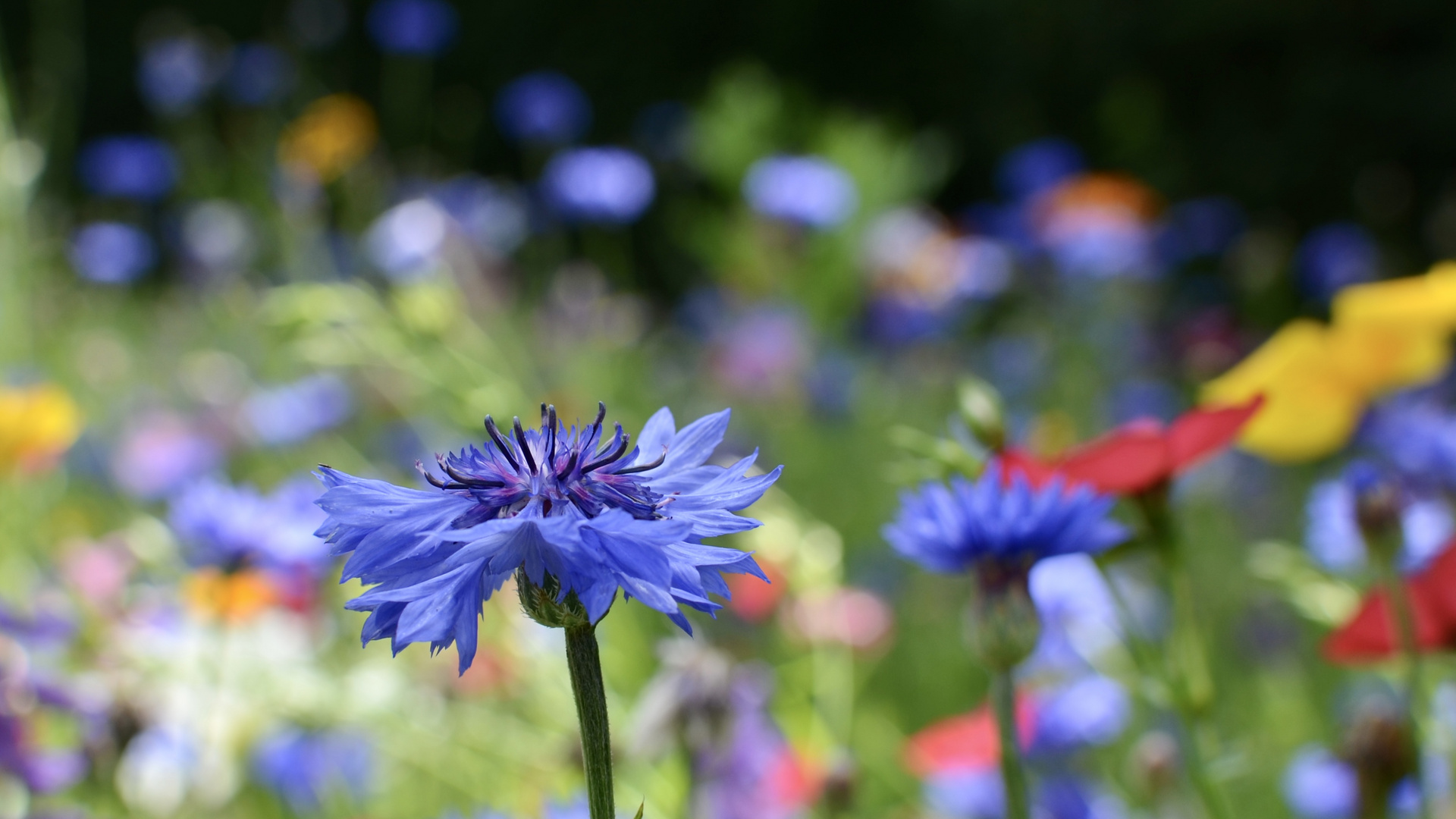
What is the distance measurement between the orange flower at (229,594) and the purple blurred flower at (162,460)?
1.75 feet

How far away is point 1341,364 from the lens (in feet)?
1.41

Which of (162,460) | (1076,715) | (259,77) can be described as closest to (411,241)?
(162,460)

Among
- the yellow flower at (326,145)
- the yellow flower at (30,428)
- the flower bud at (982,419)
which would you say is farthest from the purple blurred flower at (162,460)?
the flower bud at (982,419)

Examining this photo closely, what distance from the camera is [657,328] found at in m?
2.66

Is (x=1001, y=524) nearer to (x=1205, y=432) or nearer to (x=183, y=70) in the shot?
(x=1205, y=432)

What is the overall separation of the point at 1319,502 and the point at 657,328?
2152 millimetres

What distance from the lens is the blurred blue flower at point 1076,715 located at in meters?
0.52

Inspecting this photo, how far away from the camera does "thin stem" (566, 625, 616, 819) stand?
0.70ft

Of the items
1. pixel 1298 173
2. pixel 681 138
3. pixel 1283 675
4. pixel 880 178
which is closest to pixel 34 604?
pixel 1283 675

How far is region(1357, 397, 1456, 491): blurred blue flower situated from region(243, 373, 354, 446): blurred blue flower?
85 centimetres

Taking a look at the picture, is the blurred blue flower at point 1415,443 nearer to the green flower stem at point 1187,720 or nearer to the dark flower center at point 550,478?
the green flower stem at point 1187,720

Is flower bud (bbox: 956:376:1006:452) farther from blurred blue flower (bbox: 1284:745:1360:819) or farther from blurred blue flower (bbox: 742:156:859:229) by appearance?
blurred blue flower (bbox: 742:156:859:229)

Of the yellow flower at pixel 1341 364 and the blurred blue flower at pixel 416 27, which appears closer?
the yellow flower at pixel 1341 364

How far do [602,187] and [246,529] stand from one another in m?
0.91
